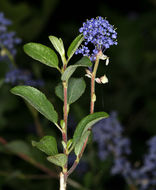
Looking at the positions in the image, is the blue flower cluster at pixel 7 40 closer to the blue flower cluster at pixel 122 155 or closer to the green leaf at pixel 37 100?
the blue flower cluster at pixel 122 155

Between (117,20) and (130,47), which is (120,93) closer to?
(130,47)

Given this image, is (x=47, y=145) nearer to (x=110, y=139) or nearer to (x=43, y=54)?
(x=43, y=54)

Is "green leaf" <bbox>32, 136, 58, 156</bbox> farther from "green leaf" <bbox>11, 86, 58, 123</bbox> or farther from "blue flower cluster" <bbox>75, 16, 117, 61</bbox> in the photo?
"blue flower cluster" <bbox>75, 16, 117, 61</bbox>

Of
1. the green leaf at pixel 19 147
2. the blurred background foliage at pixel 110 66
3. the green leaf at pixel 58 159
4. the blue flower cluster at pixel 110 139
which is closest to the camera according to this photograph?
the green leaf at pixel 58 159

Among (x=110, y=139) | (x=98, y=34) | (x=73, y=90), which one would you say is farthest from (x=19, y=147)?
(x=98, y=34)

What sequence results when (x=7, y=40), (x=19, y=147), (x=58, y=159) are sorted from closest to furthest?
(x=58, y=159) → (x=19, y=147) → (x=7, y=40)

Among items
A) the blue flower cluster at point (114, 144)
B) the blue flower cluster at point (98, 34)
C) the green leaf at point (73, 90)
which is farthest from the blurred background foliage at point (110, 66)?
the blue flower cluster at point (98, 34)
